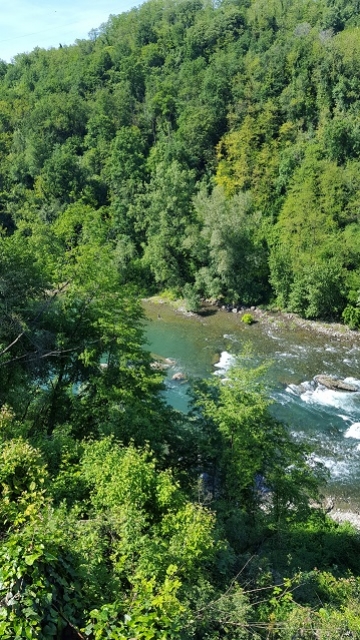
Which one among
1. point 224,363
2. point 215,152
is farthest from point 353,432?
point 215,152

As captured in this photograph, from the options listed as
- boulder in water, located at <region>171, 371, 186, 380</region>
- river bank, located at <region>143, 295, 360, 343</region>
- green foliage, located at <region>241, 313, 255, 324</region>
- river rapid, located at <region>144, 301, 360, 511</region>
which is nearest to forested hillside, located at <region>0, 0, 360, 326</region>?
river bank, located at <region>143, 295, 360, 343</region>

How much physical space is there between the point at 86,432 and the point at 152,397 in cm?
209

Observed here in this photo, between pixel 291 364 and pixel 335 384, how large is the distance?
10.7ft

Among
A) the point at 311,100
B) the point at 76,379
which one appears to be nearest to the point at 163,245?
the point at 311,100

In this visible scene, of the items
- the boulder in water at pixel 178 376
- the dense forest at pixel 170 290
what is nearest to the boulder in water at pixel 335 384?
the boulder in water at pixel 178 376

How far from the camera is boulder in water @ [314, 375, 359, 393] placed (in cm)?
2422

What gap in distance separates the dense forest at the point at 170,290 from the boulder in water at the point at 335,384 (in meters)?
7.54

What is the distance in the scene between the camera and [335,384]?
2447 cm

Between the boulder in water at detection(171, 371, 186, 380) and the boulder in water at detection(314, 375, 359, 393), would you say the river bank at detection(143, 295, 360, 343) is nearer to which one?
the boulder in water at detection(314, 375, 359, 393)

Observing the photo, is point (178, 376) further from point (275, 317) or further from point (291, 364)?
point (275, 317)

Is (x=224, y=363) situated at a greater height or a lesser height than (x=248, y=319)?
lesser

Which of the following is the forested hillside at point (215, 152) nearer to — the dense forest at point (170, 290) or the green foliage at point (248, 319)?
the dense forest at point (170, 290)

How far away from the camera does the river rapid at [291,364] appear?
19.4m

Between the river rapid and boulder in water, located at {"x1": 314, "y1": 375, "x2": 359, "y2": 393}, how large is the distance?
1.15 ft
